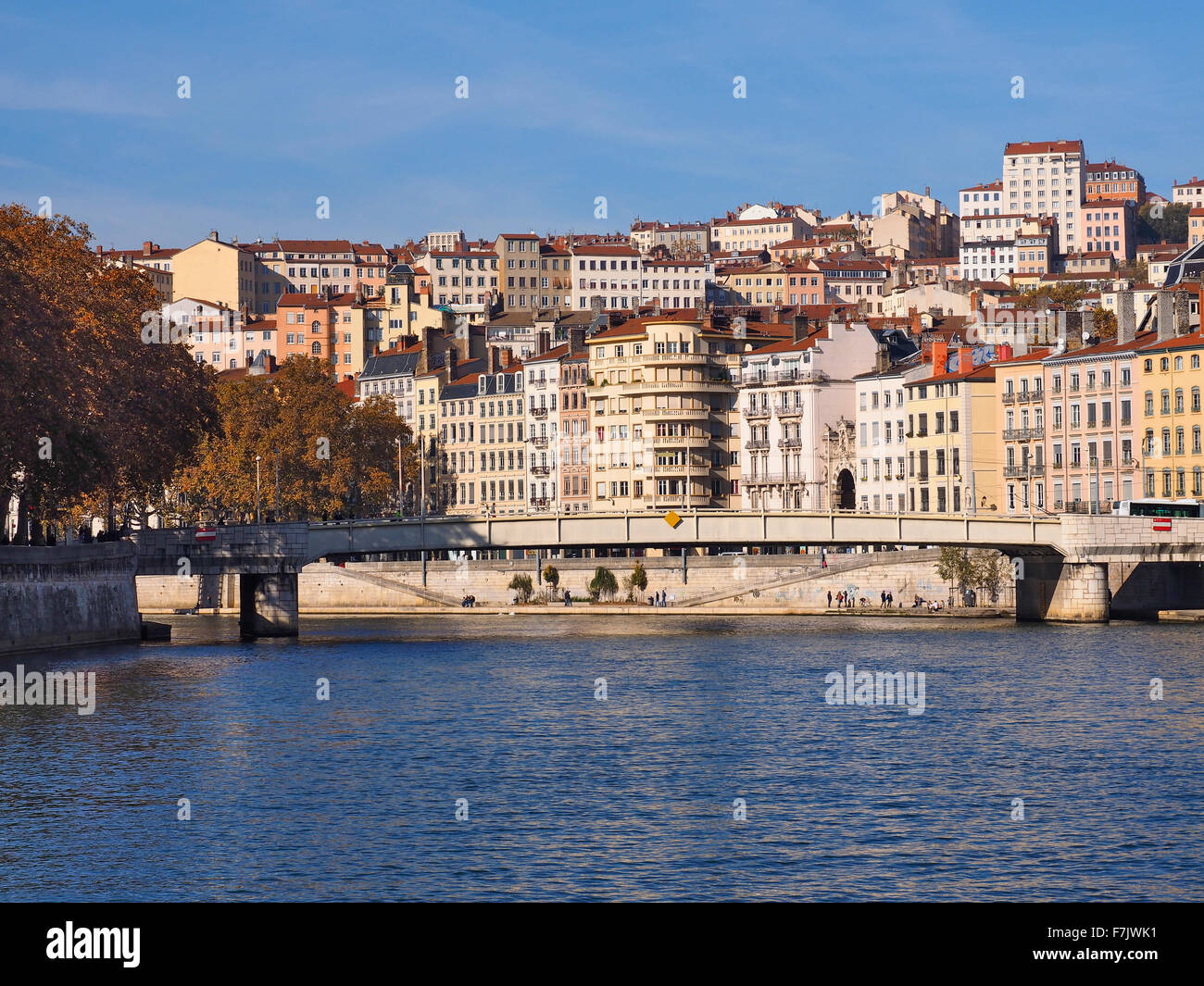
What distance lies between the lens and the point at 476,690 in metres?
63.0

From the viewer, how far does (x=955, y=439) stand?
394 ft

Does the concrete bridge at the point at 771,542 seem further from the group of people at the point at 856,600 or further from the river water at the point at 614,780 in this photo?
the group of people at the point at 856,600

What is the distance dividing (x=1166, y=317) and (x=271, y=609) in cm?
4955

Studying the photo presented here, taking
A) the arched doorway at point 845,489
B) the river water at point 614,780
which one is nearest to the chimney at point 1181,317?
the arched doorway at point 845,489

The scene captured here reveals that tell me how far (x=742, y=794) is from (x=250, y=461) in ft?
316

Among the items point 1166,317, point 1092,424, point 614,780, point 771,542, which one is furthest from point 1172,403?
point 614,780

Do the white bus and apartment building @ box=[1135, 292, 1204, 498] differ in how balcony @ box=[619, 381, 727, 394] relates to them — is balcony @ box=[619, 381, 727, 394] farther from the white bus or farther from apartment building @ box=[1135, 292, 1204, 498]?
the white bus

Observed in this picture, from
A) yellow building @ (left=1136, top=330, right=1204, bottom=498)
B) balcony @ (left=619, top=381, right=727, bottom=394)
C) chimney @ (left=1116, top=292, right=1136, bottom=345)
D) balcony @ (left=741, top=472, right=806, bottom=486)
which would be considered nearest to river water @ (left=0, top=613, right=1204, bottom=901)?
yellow building @ (left=1136, top=330, right=1204, bottom=498)

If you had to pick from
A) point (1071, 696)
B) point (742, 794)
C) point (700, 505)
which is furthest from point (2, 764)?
point (700, 505)

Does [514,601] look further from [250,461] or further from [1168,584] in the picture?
[1168,584]

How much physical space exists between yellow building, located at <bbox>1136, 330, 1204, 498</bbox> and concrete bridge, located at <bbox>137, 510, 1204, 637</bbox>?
1075 centimetres

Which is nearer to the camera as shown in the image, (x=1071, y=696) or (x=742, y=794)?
(x=742, y=794)

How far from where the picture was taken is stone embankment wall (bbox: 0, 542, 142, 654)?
238ft
